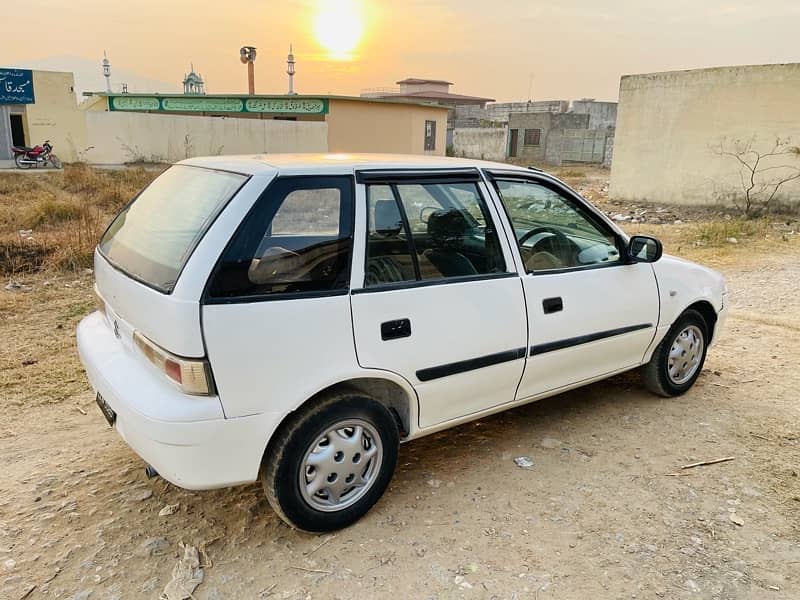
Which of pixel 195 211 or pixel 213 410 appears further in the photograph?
pixel 195 211

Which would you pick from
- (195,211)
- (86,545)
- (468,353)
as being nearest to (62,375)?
(86,545)

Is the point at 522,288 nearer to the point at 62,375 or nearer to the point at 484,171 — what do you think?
the point at 484,171

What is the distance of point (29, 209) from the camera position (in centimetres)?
1052

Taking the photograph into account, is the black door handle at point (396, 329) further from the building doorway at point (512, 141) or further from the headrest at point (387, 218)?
the building doorway at point (512, 141)

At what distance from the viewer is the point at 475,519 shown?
9.30 feet

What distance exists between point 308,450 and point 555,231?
2.04 m

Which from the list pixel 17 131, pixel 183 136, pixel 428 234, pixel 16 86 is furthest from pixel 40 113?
pixel 428 234

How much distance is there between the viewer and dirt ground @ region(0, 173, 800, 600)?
2.42m

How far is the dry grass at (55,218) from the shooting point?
760 cm

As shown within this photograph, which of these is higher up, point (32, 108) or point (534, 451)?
point (32, 108)

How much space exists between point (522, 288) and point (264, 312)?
142 centimetres

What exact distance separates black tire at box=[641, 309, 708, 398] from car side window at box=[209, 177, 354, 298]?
8.28 ft

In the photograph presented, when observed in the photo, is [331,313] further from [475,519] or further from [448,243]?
[475,519]

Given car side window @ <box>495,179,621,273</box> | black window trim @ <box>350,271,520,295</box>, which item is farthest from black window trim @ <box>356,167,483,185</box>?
black window trim @ <box>350,271,520,295</box>
